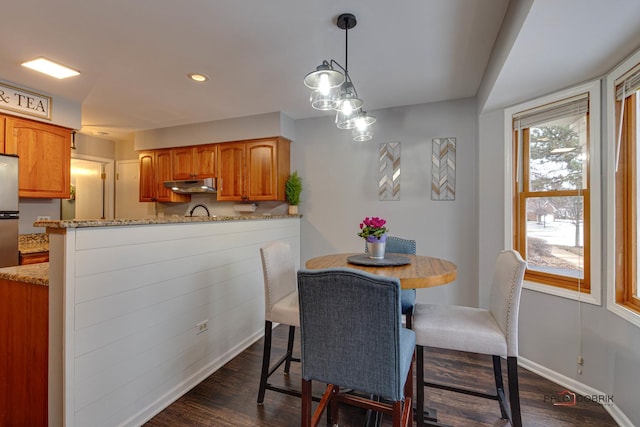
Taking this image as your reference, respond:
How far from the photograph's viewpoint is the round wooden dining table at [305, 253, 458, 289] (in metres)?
1.60

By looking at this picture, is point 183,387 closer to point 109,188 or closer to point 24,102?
point 24,102

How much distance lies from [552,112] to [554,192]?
0.64 meters

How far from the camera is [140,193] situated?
15.2 ft

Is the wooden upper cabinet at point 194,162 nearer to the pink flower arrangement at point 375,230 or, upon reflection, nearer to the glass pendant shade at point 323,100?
the glass pendant shade at point 323,100

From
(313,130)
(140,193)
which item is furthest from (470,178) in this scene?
(140,193)

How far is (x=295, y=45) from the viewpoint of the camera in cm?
221

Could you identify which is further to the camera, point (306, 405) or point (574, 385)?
point (574, 385)

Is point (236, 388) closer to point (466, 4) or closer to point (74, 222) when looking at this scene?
point (74, 222)

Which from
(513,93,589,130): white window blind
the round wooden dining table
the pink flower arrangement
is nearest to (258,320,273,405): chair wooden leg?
the round wooden dining table

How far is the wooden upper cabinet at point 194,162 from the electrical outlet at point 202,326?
231 centimetres

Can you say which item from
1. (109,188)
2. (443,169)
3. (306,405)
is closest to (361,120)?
(443,169)

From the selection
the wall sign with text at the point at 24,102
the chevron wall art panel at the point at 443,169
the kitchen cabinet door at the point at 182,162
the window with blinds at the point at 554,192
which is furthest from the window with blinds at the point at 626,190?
the wall sign with text at the point at 24,102

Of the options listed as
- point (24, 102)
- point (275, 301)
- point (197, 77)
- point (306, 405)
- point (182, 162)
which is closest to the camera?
point (306, 405)

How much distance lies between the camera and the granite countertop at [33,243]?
123 inches
